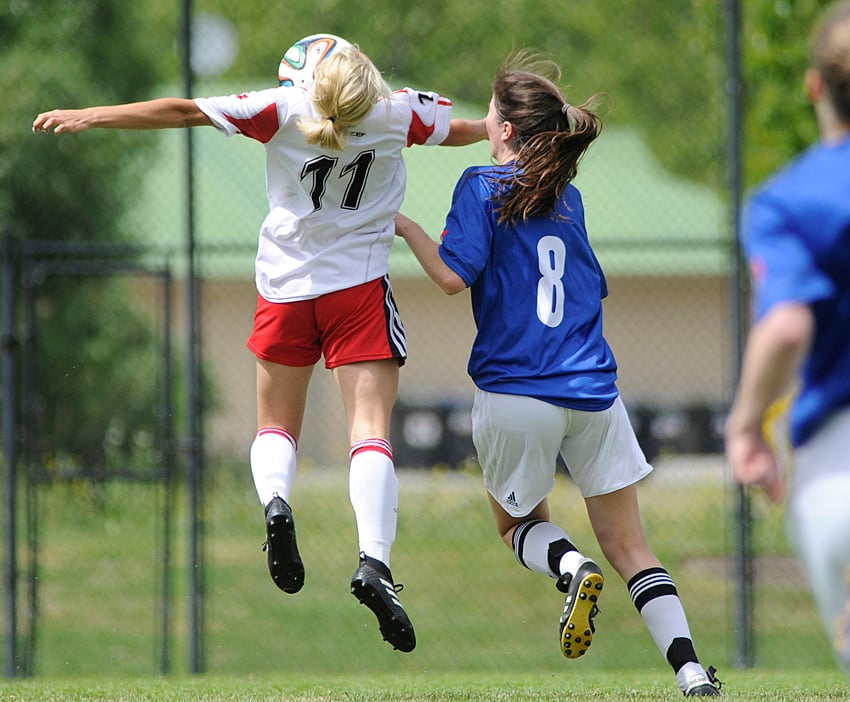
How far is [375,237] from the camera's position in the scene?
423cm

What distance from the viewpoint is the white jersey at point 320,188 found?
4.10 metres

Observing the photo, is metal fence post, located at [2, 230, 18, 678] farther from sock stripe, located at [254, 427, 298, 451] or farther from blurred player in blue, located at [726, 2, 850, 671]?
blurred player in blue, located at [726, 2, 850, 671]

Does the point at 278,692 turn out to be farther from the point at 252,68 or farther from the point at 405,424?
the point at 252,68

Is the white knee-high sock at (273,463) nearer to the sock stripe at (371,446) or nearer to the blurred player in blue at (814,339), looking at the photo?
the sock stripe at (371,446)

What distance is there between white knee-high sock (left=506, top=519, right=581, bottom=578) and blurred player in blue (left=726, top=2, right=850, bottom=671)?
1.65 meters

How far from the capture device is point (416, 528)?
9.62 metres

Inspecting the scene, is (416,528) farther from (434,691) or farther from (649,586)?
(649,586)

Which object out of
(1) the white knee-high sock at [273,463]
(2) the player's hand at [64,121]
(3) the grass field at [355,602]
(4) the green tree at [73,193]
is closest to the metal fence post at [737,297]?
(3) the grass field at [355,602]

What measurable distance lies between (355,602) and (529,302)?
538 cm

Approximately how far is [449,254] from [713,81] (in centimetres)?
561

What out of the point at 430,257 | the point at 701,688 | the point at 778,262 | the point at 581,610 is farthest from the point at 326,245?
the point at 778,262

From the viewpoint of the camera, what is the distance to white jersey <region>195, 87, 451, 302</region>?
4098 millimetres

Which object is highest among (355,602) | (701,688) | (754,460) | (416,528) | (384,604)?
(754,460)

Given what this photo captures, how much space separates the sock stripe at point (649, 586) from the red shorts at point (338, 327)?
41.8 inches
